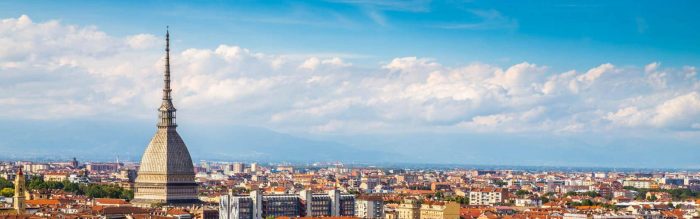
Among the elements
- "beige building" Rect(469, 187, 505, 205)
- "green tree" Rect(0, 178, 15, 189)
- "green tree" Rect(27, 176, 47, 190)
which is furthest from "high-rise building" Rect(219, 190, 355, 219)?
"beige building" Rect(469, 187, 505, 205)

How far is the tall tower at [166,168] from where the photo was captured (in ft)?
222

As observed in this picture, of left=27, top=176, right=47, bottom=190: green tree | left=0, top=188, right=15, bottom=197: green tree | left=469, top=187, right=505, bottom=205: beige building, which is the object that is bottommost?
left=469, top=187, right=505, bottom=205: beige building

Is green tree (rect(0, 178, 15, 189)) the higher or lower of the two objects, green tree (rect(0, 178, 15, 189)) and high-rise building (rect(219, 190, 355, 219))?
the higher

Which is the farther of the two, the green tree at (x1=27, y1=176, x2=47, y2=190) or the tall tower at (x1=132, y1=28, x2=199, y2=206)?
the green tree at (x1=27, y1=176, x2=47, y2=190)

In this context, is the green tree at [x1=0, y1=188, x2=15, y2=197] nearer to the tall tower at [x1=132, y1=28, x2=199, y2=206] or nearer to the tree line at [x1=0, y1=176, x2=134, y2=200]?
the tree line at [x1=0, y1=176, x2=134, y2=200]

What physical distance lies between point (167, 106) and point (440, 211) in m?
13.6

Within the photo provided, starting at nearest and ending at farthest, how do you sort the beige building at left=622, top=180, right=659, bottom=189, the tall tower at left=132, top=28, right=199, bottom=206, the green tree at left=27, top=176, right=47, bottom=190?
the tall tower at left=132, top=28, right=199, bottom=206 → the green tree at left=27, top=176, right=47, bottom=190 → the beige building at left=622, top=180, right=659, bottom=189

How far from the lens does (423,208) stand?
232ft

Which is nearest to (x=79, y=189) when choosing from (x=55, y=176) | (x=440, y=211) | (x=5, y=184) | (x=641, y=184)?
(x=5, y=184)

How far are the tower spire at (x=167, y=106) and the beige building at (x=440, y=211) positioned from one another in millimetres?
12477

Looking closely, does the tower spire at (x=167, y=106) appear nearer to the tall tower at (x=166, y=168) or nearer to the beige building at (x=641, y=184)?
the tall tower at (x=166, y=168)

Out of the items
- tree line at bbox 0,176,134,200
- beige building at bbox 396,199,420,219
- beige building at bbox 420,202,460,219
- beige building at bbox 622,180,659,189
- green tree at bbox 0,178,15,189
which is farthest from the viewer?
beige building at bbox 622,180,659,189

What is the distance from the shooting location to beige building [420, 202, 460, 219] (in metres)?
68.6

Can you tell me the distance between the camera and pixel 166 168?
2657 inches
